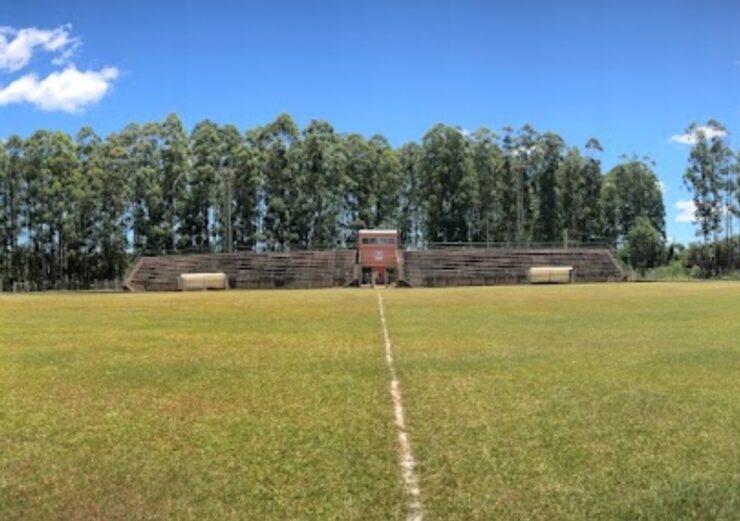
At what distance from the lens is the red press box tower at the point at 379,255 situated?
93.1 m

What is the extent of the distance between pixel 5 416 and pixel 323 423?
4.39 metres

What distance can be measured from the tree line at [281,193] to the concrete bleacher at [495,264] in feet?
44.7

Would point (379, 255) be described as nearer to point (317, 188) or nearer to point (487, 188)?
point (317, 188)

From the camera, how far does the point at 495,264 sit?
94.1m

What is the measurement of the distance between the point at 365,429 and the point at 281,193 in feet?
325

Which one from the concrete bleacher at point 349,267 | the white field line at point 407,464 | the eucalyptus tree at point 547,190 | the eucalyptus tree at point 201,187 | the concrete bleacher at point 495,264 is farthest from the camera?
the eucalyptus tree at point 547,190

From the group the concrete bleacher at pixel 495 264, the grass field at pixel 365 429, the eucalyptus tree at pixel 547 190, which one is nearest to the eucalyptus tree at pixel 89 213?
the concrete bleacher at pixel 495 264

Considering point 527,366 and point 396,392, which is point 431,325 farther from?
point 396,392

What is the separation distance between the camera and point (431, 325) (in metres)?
27.1

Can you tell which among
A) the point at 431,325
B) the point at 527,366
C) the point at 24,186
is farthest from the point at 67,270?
the point at 527,366

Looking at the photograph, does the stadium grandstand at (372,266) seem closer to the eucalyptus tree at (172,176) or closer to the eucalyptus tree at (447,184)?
the eucalyptus tree at (172,176)

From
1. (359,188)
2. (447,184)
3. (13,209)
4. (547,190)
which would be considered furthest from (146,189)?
(547,190)

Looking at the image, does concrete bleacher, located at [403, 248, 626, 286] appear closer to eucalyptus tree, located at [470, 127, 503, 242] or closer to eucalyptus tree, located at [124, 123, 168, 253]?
eucalyptus tree, located at [470, 127, 503, 242]

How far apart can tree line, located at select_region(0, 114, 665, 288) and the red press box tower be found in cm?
1326
